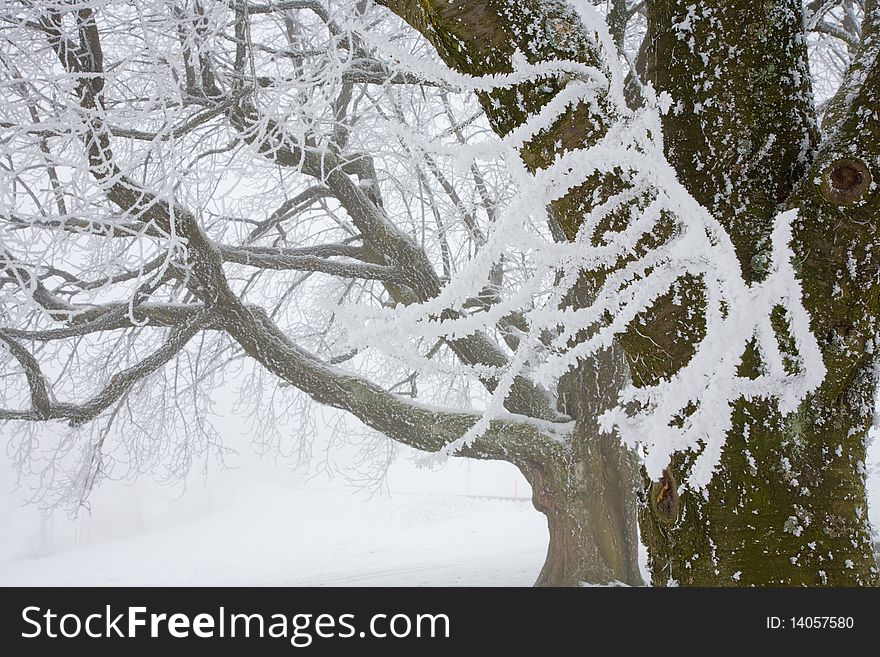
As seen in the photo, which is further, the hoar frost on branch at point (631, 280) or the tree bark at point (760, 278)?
the tree bark at point (760, 278)

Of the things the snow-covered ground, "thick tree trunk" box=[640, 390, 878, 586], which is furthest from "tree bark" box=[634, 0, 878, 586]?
the snow-covered ground

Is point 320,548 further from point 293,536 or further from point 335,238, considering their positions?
point 335,238

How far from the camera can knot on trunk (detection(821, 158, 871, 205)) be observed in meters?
1.07

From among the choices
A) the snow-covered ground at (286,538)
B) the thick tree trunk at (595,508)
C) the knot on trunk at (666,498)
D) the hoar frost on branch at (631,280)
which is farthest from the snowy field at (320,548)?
the hoar frost on branch at (631,280)

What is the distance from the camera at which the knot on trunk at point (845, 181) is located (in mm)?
1071

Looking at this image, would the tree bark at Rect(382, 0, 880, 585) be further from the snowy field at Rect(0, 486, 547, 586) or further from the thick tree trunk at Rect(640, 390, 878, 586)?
the snowy field at Rect(0, 486, 547, 586)

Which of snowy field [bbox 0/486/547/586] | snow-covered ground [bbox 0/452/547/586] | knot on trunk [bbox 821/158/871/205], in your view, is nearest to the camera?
knot on trunk [bbox 821/158/871/205]

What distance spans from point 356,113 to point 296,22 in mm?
718

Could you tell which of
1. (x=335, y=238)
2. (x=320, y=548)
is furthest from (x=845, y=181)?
(x=320, y=548)

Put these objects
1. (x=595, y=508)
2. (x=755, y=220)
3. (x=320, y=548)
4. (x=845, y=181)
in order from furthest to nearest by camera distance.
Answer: (x=320, y=548), (x=595, y=508), (x=755, y=220), (x=845, y=181)

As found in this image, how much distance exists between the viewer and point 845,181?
108cm

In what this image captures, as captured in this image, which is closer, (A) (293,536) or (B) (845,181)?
(B) (845,181)

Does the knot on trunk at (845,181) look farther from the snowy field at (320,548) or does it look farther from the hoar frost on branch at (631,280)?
the snowy field at (320,548)

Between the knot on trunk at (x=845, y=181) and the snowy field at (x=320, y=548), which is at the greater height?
the knot on trunk at (x=845, y=181)
